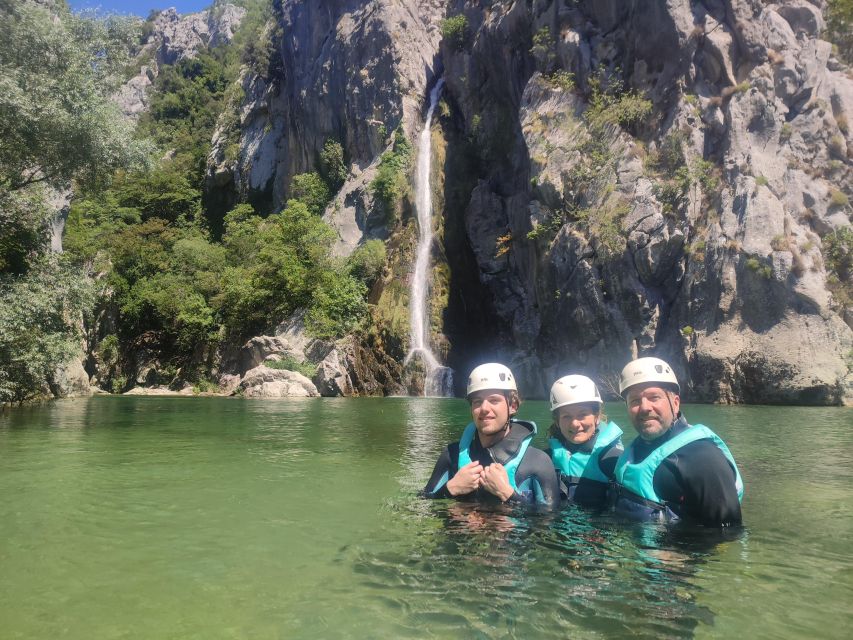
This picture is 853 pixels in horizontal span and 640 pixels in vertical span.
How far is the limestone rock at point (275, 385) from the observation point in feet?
84.8

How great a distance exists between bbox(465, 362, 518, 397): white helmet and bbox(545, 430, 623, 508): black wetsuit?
880mm

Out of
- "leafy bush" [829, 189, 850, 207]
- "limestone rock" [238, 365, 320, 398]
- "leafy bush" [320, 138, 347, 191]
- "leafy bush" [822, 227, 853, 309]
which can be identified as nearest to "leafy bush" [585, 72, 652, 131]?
"leafy bush" [829, 189, 850, 207]

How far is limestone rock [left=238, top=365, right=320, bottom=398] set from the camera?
2584 cm

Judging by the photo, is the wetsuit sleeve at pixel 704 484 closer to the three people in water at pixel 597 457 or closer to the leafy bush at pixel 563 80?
the three people in water at pixel 597 457

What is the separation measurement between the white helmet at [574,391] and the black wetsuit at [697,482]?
1.80 ft

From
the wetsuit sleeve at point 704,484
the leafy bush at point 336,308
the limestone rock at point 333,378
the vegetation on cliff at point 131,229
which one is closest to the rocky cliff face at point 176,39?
the vegetation on cliff at point 131,229

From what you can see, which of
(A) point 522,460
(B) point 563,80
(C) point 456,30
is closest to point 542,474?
(A) point 522,460

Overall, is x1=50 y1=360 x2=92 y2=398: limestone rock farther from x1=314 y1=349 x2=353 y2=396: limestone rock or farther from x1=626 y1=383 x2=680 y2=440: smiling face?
x1=626 y1=383 x2=680 y2=440: smiling face

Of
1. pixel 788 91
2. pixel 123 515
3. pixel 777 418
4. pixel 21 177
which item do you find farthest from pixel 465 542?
pixel 788 91

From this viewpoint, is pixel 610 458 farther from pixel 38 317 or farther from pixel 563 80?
pixel 563 80

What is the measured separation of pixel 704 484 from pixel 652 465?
386mm

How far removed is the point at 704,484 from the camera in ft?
12.6

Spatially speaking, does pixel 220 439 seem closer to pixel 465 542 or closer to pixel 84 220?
pixel 465 542

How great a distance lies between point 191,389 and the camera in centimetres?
3322
